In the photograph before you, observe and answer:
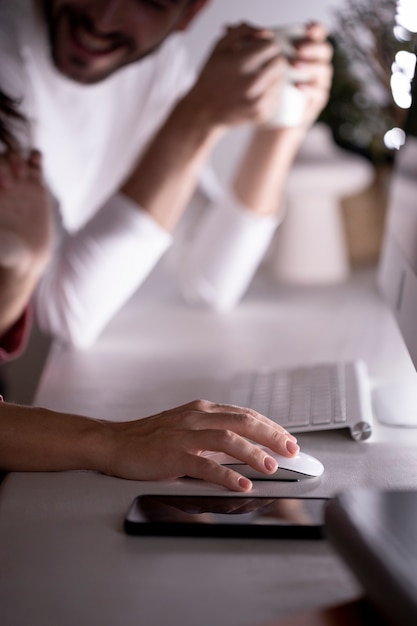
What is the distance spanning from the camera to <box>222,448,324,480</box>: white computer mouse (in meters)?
0.71

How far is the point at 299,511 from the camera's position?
0.63 metres

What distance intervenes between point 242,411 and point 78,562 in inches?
8.1

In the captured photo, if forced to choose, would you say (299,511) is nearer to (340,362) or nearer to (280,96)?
(340,362)

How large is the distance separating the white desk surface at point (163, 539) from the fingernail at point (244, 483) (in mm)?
12

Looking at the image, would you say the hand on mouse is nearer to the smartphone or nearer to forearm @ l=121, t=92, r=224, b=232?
the smartphone

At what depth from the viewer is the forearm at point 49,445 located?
0.73m

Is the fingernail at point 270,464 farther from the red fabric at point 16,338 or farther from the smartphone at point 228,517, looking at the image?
the red fabric at point 16,338

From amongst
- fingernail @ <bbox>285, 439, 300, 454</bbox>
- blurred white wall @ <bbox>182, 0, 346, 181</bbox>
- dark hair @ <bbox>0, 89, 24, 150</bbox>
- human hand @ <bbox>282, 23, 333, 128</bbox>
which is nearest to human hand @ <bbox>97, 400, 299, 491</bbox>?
fingernail @ <bbox>285, 439, 300, 454</bbox>

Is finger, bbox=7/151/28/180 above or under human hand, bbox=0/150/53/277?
above

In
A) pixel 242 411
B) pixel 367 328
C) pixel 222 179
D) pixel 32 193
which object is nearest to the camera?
pixel 242 411

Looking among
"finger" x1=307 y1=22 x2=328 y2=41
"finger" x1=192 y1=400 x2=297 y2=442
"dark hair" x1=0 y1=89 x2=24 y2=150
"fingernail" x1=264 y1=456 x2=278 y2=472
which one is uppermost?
"finger" x1=307 y1=22 x2=328 y2=41

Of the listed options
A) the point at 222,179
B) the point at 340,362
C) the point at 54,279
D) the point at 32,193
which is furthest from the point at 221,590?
the point at 222,179

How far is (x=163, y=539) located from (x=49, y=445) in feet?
0.55

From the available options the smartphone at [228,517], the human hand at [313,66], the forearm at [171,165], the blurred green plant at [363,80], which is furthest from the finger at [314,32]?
the smartphone at [228,517]
